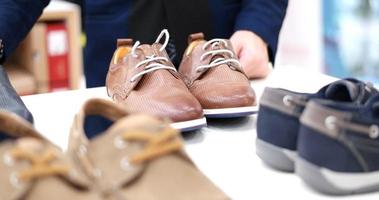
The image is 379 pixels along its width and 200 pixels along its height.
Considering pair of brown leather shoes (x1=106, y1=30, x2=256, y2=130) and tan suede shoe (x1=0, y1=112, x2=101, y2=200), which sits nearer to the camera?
tan suede shoe (x1=0, y1=112, x2=101, y2=200)

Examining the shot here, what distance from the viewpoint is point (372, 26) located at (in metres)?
2.37

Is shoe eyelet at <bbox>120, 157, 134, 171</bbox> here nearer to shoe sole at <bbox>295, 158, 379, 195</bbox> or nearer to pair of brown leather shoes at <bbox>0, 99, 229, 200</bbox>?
pair of brown leather shoes at <bbox>0, 99, 229, 200</bbox>

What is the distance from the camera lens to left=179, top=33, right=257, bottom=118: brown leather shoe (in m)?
0.75

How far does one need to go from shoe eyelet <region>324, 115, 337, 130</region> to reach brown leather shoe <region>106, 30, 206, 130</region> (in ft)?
0.68

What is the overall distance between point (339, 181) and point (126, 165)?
204 mm

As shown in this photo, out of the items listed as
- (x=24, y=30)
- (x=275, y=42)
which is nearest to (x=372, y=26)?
(x=275, y=42)

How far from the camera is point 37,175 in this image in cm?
46

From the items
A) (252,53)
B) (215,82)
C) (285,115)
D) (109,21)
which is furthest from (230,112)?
(109,21)

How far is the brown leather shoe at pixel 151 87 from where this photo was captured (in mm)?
703

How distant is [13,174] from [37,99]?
1.50 ft

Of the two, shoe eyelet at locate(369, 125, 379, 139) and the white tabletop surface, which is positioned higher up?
shoe eyelet at locate(369, 125, 379, 139)

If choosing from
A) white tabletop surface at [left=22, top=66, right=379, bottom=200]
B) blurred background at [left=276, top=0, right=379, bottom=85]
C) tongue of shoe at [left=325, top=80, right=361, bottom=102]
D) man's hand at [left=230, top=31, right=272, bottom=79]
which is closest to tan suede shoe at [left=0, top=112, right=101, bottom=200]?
white tabletop surface at [left=22, top=66, right=379, bottom=200]

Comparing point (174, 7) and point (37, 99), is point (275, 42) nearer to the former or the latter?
point (174, 7)

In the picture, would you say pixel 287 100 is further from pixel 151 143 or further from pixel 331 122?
pixel 151 143
